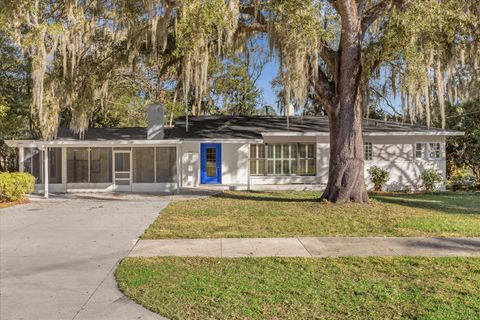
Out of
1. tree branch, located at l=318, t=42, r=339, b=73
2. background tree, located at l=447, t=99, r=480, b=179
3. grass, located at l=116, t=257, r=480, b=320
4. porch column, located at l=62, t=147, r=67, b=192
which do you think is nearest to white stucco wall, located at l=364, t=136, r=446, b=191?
background tree, located at l=447, t=99, r=480, b=179

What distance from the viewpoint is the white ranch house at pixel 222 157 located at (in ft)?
53.9

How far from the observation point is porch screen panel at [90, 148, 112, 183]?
54.2 ft

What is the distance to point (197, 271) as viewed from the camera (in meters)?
5.16

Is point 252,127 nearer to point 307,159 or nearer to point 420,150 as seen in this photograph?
point 307,159

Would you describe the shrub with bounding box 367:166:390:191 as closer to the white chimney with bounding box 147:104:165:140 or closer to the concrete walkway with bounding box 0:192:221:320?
the white chimney with bounding box 147:104:165:140

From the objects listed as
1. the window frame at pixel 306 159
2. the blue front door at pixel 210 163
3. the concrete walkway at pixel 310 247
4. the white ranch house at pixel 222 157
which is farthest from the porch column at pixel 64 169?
the concrete walkway at pixel 310 247

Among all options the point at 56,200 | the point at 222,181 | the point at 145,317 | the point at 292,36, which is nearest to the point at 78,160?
the point at 56,200

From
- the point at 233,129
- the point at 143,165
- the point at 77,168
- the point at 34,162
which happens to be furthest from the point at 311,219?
the point at 34,162

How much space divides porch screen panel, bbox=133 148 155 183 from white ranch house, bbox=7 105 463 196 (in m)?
0.04

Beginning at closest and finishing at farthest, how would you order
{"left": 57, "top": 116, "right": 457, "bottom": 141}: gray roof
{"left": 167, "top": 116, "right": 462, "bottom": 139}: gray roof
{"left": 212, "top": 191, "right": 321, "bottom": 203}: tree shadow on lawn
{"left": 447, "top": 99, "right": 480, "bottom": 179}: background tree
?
{"left": 212, "top": 191, "right": 321, "bottom": 203}: tree shadow on lawn
{"left": 57, "top": 116, "right": 457, "bottom": 141}: gray roof
{"left": 167, "top": 116, "right": 462, "bottom": 139}: gray roof
{"left": 447, "top": 99, "right": 480, "bottom": 179}: background tree

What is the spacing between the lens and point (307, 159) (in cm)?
1795

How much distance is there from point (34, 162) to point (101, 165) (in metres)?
2.75

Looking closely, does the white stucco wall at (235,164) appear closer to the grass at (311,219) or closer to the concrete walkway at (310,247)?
the grass at (311,219)

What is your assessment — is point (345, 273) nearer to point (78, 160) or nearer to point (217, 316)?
point (217, 316)
